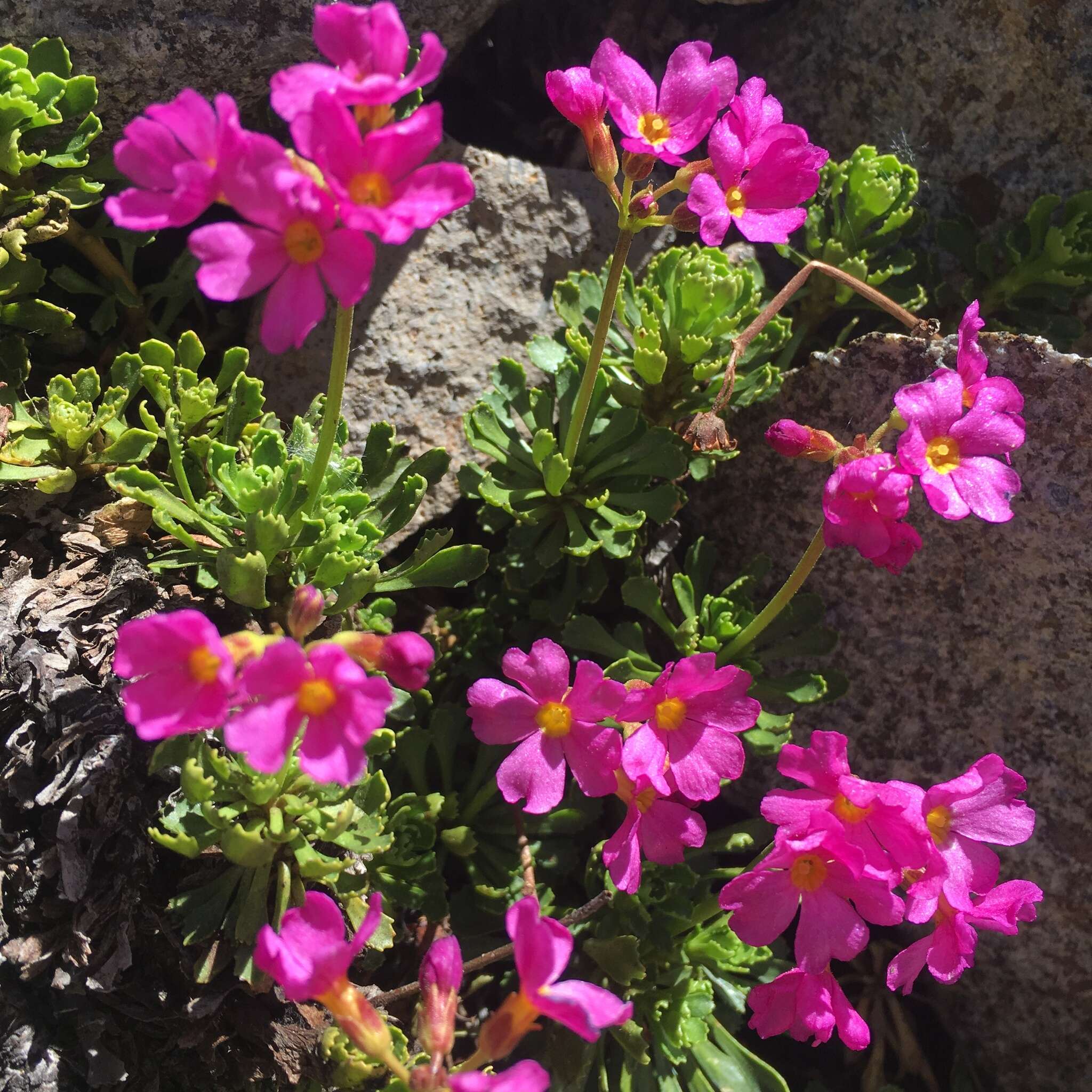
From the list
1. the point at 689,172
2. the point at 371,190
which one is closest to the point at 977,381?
the point at 689,172

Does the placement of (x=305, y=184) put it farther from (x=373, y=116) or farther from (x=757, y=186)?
(x=757, y=186)

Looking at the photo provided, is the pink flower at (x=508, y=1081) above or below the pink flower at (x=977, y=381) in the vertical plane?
below

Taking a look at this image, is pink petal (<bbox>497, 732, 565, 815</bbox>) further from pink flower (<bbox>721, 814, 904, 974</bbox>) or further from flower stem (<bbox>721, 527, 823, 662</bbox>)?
flower stem (<bbox>721, 527, 823, 662</bbox>)

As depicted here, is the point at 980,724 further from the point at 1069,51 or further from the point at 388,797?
the point at 1069,51

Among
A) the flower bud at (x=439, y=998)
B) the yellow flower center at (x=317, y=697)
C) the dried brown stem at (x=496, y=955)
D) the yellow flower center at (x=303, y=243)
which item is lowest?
the dried brown stem at (x=496, y=955)

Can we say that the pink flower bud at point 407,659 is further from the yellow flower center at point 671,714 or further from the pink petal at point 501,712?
the yellow flower center at point 671,714

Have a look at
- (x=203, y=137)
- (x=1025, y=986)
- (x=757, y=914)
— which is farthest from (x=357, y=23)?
(x=1025, y=986)

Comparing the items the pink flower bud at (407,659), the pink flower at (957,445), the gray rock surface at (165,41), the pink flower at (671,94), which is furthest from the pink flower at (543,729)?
the gray rock surface at (165,41)
